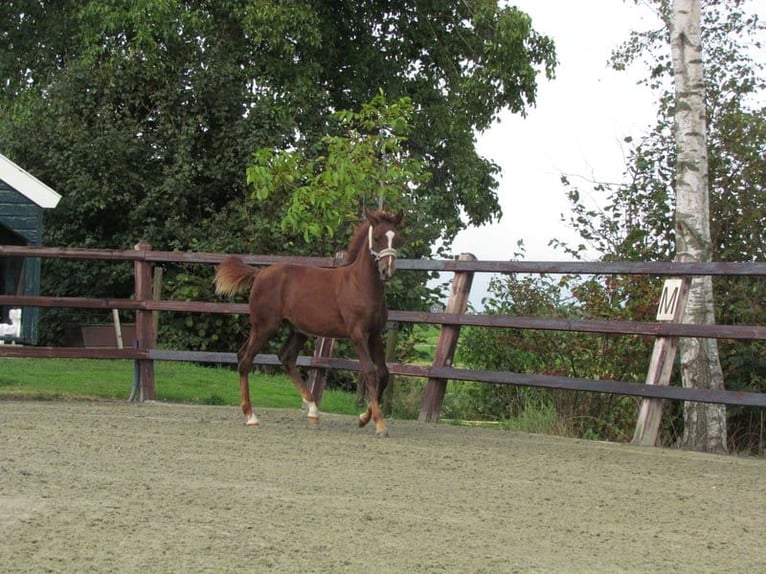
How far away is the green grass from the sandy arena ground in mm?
3660

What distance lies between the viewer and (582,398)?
1055 cm

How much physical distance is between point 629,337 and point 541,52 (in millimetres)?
13560

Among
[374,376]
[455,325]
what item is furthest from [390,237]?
[455,325]

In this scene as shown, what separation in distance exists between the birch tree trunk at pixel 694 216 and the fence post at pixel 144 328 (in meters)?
5.51

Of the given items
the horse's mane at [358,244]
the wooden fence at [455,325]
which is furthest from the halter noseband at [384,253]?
the wooden fence at [455,325]

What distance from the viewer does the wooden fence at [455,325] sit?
8602 millimetres

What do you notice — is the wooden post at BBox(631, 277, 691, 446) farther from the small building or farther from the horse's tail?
the small building

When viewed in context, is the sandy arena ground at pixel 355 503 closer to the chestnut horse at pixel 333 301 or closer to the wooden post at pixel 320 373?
the chestnut horse at pixel 333 301

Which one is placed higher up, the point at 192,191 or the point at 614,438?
the point at 192,191

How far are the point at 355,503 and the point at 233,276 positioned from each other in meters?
4.82

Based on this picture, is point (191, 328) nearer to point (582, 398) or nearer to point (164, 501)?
point (582, 398)

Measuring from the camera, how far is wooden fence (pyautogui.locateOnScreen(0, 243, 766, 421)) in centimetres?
860

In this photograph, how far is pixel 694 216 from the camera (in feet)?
32.2

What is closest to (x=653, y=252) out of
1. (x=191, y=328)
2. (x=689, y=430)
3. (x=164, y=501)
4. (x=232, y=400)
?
(x=689, y=430)
